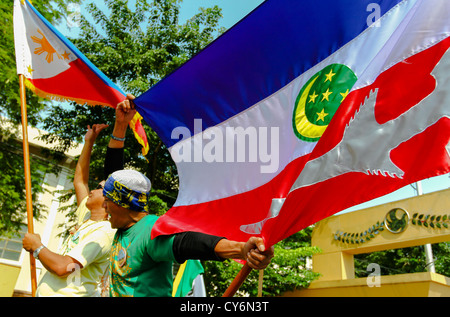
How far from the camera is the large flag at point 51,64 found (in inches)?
174

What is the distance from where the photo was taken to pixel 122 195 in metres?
2.52

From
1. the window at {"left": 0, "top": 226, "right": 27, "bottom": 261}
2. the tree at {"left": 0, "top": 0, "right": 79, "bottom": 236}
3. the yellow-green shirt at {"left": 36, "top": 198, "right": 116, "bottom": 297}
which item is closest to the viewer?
the yellow-green shirt at {"left": 36, "top": 198, "right": 116, "bottom": 297}

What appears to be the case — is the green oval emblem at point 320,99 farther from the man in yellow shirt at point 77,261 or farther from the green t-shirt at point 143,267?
the man in yellow shirt at point 77,261

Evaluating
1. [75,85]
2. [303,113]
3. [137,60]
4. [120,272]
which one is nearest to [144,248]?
[120,272]

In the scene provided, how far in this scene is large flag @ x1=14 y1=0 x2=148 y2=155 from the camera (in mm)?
4430

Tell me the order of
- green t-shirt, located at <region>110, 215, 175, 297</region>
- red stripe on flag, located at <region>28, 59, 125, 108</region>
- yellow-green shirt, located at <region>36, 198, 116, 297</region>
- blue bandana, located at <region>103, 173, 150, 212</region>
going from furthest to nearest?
red stripe on flag, located at <region>28, 59, 125, 108</region>
yellow-green shirt, located at <region>36, 198, 116, 297</region>
blue bandana, located at <region>103, 173, 150, 212</region>
green t-shirt, located at <region>110, 215, 175, 297</region>

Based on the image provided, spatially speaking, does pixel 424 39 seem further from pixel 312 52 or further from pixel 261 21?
pixel 261 21

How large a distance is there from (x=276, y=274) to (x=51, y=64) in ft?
36.3

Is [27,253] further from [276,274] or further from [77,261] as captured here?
[77,261]

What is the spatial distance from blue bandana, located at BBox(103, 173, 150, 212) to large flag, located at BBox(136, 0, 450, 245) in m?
0.23

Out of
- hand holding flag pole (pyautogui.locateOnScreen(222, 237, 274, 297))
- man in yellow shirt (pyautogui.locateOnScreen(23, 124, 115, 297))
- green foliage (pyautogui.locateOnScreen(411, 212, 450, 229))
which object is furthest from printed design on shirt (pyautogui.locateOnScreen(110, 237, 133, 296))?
green foliage (pyautogui.locateOnScreen(411, 212, 450, 229))

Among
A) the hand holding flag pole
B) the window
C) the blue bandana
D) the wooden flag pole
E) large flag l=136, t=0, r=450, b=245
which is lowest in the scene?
the wooden flag pole

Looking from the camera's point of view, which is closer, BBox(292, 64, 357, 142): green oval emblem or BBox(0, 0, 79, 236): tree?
BBox(292, 64, 357, 142): green oval emblem

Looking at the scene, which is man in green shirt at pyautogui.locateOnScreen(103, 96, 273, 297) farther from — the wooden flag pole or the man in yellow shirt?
the man in yellow shirt
